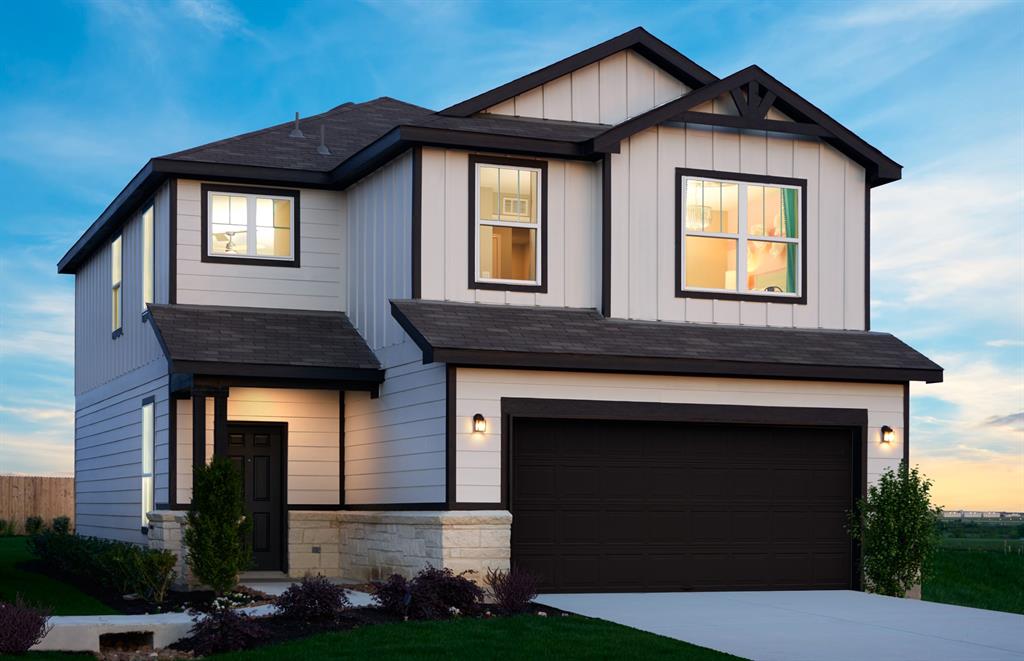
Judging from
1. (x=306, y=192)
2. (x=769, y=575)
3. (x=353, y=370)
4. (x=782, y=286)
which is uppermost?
(x=306, y=192)

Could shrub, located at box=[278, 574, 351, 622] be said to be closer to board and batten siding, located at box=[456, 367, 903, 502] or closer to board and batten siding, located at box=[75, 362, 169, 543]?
board and batten siding, located at box=[456, 367, 903, 502]

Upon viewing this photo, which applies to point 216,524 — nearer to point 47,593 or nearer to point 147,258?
point 47,593

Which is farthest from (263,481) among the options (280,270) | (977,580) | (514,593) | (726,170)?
(977,580)

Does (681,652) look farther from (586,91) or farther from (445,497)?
(586,91)

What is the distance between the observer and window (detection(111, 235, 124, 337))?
76.3 feet

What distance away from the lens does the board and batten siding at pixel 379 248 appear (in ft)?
58.6

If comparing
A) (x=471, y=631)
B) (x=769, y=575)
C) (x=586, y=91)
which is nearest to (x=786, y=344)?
(x=769, y=575)

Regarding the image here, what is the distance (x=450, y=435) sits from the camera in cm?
1625

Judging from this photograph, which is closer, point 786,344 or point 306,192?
point 786,344

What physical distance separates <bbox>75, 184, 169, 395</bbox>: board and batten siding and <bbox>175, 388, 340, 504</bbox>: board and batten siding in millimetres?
1461

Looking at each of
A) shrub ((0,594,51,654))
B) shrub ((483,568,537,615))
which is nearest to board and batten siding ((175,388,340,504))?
shrub ((483,568,537,615))

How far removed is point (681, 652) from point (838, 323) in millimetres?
8508

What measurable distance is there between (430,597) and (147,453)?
7751 millimetres

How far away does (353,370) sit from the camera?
60.6 ft
